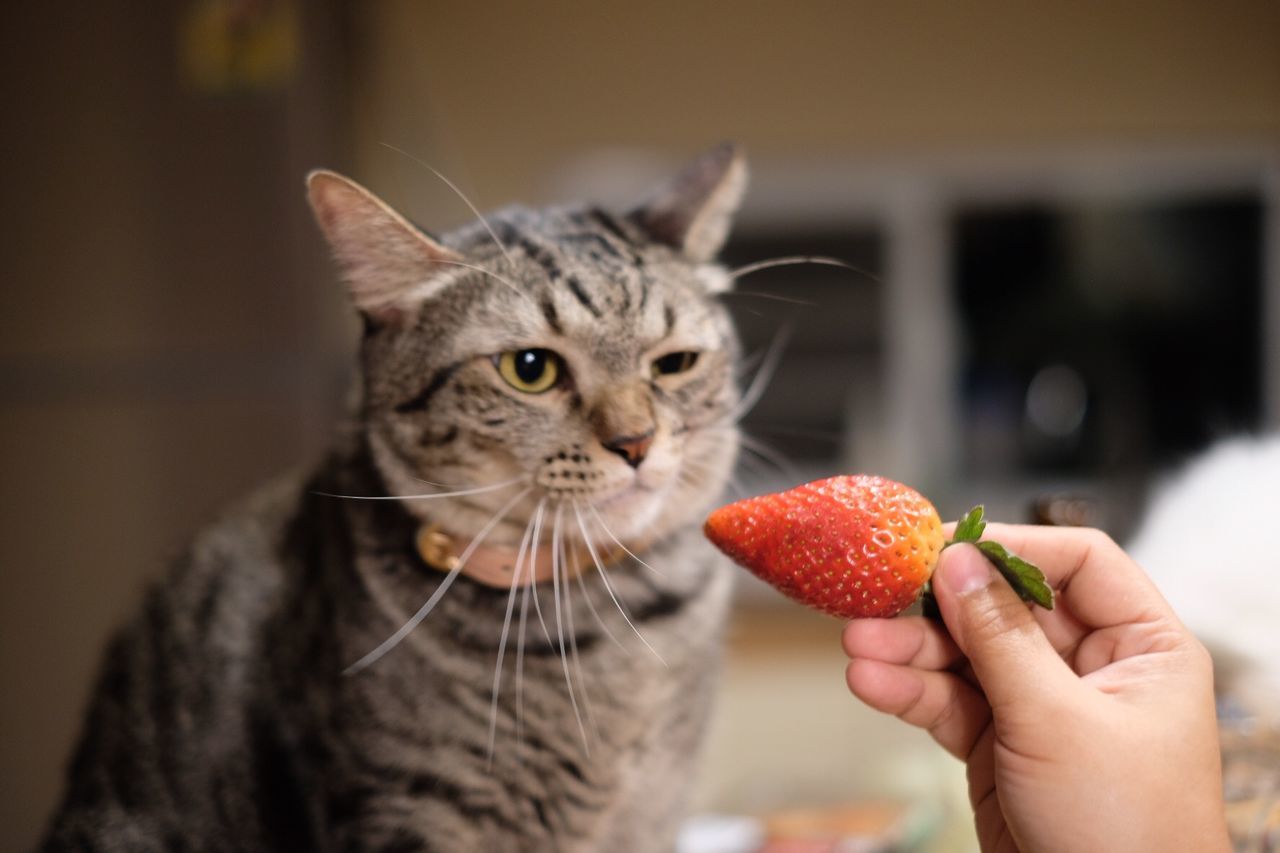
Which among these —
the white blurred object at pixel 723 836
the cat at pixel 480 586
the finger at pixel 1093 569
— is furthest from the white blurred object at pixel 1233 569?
the white blurred object at pixel 723 836

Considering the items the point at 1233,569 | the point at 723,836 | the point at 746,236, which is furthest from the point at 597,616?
the point at 746,236

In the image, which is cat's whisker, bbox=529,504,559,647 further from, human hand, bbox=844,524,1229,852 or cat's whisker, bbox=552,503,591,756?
human hand, bbox=844,524,1229,852

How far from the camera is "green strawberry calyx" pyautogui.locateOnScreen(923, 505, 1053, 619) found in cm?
60

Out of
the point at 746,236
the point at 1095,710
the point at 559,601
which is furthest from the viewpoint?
the point at 746,236

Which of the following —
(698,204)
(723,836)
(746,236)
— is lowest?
(723,836)

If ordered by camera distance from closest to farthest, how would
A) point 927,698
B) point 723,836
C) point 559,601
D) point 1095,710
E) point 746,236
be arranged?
point 1095,710 → point 927,698 → point 559,601 → point 723,836 → point 746,236

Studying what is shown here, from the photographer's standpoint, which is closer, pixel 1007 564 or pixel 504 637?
pixel 1007 564

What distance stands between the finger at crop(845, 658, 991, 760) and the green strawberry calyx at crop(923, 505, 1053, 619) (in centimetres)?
9

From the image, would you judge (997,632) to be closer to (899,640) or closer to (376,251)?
(899,640)

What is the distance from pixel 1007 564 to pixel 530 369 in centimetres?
44

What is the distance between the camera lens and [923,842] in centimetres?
132

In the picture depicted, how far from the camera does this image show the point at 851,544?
620 millimetres

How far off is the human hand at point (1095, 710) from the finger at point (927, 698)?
4cm

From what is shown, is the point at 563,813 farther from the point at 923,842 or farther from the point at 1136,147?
the point at 1136,147
